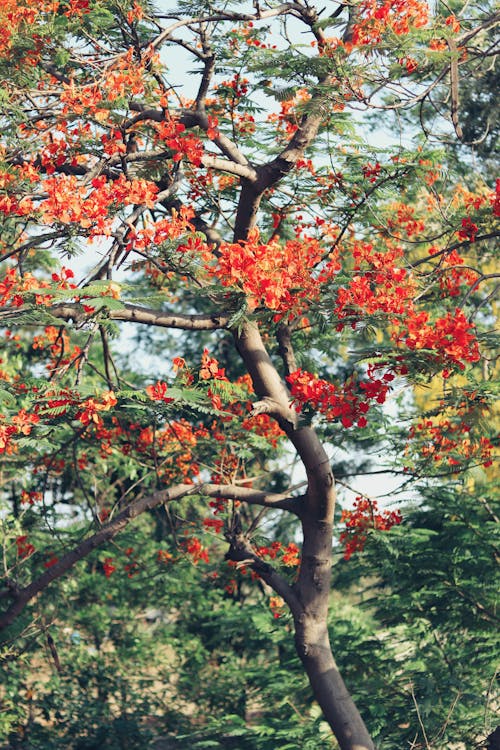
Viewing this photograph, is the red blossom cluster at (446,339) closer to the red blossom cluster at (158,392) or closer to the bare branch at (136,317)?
the bare branch at (136,317)

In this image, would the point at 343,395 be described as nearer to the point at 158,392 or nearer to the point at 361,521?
the point at 158,392

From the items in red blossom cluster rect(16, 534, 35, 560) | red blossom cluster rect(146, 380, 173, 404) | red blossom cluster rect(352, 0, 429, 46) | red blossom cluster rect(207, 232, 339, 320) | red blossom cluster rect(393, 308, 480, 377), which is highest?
red blossom cluster rect(352, 0, 429, 46)

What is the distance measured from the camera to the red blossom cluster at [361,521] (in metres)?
7.43

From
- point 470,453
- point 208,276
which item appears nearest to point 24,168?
point 208,276

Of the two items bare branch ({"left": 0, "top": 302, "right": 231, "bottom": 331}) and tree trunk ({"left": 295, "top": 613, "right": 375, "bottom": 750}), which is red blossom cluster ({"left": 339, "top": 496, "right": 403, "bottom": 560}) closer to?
tree trunk ({"left": 295, "top": 613, "right": 375, "bottom": 750})

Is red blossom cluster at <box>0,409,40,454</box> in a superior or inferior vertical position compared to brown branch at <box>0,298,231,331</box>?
inferior

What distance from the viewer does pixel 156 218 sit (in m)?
7.57

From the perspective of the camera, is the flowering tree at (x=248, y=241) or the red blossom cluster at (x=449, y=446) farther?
the red blossom cluster at (x=449, y=446)

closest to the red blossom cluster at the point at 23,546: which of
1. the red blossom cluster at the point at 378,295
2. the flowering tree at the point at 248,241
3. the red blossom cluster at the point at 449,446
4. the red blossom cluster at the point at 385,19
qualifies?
the flowering tree at the point at 248,241

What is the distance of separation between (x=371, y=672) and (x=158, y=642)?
344 centimetres

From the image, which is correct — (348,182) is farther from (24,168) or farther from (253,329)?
(24,168)

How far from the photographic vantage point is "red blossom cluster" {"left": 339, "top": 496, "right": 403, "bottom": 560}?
293 inches

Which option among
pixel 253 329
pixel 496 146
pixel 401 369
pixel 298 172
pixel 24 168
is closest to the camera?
pixel 401 369

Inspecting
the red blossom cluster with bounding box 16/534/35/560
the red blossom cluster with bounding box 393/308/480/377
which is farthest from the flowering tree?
the red blossom cluster with bounding box 16/534/35/560
